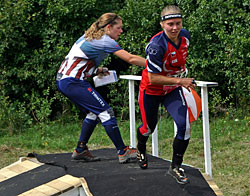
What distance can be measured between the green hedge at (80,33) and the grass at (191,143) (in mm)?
425

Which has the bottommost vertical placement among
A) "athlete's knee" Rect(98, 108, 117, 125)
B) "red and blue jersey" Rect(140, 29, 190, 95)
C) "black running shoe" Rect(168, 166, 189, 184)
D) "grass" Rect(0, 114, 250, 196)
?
"grass" Rect(0, 114, 250, 196)

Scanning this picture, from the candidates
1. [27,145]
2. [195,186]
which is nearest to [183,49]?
[195,186]

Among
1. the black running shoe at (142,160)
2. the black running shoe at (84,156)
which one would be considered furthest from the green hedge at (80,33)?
the black running shoe at (142,160)

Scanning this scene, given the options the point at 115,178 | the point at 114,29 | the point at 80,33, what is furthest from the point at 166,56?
the point at 80,33

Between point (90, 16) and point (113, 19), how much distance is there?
16.1 feet

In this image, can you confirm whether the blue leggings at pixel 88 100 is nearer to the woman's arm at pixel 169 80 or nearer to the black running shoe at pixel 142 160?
the black running shoe at pixel 142 160

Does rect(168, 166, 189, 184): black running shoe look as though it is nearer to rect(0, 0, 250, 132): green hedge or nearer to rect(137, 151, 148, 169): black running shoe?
rect(137, 151, 148, 169): black running shoe

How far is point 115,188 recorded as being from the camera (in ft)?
16.0

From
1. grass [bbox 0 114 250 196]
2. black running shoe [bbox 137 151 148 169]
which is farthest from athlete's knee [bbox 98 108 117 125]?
grass [bbox 0 114 250 196]

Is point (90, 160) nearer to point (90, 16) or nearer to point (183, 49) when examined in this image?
point (183, 49)

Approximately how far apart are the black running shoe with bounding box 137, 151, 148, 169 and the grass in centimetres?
135

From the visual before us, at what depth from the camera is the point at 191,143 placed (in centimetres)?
829

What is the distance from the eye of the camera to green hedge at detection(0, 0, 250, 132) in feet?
31.1

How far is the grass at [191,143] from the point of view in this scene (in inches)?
273
